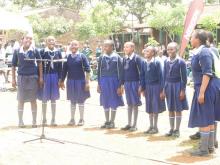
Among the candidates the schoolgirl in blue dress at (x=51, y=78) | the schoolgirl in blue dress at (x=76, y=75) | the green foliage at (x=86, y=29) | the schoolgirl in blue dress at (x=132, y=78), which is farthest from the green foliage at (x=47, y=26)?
the schoolgirl in blue dress at (x=132, y=78)

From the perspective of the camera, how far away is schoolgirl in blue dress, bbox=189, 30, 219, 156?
6837 millimetres

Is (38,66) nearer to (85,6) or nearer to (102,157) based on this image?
(102,157)

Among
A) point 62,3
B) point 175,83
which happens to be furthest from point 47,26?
point 175,83

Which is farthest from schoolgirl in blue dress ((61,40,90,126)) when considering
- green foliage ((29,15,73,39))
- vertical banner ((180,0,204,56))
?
green foliage ((29,15,73,39))

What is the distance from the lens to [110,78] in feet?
30.9

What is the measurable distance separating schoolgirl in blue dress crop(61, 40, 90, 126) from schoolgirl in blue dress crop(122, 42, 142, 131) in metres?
0.89

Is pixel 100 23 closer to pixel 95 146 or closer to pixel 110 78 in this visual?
pixel 110 78

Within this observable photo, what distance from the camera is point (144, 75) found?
8.95 m

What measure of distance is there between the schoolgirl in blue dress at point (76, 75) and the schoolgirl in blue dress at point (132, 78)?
0.89 m

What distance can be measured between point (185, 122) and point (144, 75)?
1815 mm

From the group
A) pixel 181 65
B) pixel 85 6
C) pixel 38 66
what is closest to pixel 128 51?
pixel 181 65

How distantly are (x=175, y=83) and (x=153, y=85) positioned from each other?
54 cm

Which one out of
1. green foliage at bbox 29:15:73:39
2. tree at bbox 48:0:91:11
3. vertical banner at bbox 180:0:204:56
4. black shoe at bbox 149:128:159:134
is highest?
tree at bbox 48:0:91:11

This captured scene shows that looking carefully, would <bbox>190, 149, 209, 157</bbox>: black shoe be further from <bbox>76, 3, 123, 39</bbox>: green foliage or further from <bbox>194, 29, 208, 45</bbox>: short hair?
<bbox>76, 3, 123, 39</bbox>: green foliage
